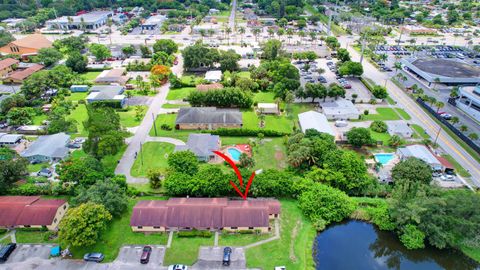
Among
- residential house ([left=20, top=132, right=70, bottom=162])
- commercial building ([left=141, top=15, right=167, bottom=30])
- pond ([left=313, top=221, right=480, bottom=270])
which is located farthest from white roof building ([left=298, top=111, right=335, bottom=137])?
commercial building ([left=141, top=15, right=167, bottom=30])

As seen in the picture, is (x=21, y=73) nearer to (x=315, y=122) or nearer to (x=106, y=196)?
(x=106, y=196)

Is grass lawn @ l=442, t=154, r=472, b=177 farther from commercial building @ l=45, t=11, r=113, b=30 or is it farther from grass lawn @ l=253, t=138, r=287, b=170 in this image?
commercial building @ l=45, t=11, r=113, b=30

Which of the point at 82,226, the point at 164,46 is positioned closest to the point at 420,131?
the point at 82,226

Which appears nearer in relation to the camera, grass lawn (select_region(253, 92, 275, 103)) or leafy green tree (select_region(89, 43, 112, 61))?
grass lawn (select_region(253, 92, 275, 103))

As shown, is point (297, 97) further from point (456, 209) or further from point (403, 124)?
point (456, 209)

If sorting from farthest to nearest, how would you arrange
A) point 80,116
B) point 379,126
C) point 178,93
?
point 178,93
point 80,116
point 379,126

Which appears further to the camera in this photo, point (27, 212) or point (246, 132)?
point (246, 132)
